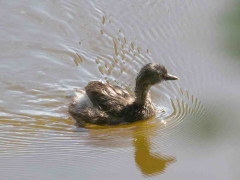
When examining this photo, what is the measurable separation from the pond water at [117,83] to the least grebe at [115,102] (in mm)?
135

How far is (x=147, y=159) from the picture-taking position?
6301 mm

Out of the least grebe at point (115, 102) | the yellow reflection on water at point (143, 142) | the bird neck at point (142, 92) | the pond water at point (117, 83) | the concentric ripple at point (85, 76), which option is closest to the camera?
the pond water at point (117, 83)

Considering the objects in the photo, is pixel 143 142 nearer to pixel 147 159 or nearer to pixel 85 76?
pixel 147 159

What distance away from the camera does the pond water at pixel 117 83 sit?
595 cm

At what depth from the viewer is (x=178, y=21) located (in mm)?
9297

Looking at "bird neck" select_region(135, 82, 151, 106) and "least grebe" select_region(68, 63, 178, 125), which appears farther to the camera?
"bird neck" select_region(135, 82, 151, 106)

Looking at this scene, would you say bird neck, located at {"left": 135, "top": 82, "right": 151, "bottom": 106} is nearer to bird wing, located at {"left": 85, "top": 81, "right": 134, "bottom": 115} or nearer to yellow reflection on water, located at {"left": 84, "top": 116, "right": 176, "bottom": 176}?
bird wing, located at {"left": 85, "top": 81, "right": 134, "bottom": 115}

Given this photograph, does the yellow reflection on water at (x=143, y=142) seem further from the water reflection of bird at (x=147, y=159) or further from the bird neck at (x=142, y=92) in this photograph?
the bird neck at (x=142, y=92)

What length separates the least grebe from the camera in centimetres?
707

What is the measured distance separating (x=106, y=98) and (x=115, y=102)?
0.47 feet

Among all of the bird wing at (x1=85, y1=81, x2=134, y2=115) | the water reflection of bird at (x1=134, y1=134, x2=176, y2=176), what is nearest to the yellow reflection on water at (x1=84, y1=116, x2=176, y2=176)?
the water reflection of bird at (x1=134, y1=134, x2=176, y2=176)

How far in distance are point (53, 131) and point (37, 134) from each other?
0.78 feet

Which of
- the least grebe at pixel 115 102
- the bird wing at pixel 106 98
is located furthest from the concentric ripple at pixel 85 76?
the bird wing at pixel 106 98

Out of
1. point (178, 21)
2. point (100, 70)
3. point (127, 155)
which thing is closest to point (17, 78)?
point (100, 70)
